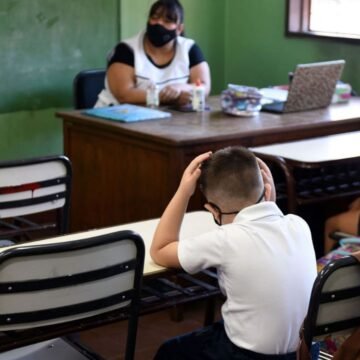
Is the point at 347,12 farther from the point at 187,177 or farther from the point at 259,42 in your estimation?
the point at 187,177

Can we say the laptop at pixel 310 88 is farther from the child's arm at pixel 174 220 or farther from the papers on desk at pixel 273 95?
the child's arm at pixel 174 220

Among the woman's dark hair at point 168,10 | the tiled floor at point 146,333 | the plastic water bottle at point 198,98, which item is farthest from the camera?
the woman's dark hair at point 168,10

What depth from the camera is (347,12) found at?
532 cm

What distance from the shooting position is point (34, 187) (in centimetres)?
305

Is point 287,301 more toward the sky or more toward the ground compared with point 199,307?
more toward the sky

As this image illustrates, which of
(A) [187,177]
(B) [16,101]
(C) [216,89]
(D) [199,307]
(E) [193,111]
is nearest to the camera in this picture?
(A) [187,177]

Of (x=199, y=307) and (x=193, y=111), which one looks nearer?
(x=199, y=307)

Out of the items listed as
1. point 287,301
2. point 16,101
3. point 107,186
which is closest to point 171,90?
point 107,186

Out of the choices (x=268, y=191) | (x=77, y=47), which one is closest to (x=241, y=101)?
(x=77, y=47)

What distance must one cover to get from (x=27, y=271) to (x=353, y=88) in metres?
3.52

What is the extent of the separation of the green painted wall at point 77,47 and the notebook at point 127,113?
0.93m

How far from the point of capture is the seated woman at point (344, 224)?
12.1 feet

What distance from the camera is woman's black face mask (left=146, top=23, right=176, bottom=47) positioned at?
4578 mm

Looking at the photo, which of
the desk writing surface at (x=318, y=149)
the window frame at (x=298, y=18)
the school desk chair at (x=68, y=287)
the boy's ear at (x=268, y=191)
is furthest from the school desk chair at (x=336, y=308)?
the window frame at (x=298, y=18)
